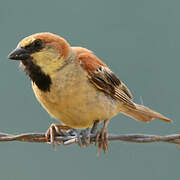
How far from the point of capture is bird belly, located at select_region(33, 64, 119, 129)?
4543 mm

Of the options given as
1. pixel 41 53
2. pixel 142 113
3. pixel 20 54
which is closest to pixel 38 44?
pixel 41 53

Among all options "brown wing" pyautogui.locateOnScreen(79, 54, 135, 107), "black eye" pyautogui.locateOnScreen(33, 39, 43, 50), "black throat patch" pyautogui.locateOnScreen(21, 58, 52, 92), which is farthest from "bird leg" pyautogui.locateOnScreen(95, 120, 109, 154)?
"black eye" pyautogui.locateOnScreen(33, 39, 43, 50)

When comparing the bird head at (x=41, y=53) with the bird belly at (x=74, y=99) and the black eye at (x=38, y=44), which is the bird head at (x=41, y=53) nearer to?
the black eye at (x=38, y=44)

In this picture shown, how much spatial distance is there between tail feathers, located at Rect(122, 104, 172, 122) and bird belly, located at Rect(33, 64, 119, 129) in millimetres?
646

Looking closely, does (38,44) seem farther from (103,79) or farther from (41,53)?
(103,79)

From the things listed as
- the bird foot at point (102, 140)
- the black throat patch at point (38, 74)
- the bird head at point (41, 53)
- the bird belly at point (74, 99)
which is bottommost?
the bird foot at point (102, 140)

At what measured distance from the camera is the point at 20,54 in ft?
14.7

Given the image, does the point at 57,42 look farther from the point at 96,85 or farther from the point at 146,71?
the point at 146,71

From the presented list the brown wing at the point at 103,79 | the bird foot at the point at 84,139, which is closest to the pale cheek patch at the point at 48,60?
the brown wing at the point at 103,79

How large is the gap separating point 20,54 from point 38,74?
11.5 inches

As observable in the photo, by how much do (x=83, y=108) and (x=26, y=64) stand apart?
74 centimetres

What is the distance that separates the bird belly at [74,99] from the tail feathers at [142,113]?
646 millimetres

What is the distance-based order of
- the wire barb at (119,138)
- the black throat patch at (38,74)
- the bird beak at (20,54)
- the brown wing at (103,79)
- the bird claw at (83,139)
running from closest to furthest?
the wire barb at (119,138) < the bird claw at (83,139) < the bird beak at (20,54) < the black throat patch at (38,74) < the brown wing at (103,79)

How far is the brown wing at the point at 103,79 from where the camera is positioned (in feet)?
15.8
